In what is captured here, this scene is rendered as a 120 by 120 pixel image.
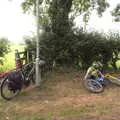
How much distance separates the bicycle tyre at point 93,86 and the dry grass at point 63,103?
0.41 ft

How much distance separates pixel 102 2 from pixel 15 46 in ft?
11.1

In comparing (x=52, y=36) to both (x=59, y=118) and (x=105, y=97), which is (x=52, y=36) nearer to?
(x=105, y=97)

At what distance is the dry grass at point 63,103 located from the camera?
7.93 metres

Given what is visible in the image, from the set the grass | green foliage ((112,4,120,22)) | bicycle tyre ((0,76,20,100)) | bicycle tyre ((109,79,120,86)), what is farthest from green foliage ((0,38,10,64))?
green foliage ((112,4,120,22))

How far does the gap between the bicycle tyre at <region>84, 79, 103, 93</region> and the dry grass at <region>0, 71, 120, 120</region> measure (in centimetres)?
12

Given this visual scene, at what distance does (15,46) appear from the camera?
13125 mm

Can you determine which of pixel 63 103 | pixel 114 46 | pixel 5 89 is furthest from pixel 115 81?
pixel 5 89

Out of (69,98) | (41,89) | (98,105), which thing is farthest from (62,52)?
(98,105)

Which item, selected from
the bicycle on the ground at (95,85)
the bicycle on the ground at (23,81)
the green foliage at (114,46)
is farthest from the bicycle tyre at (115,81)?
the bicycle on the ground at (23,81)

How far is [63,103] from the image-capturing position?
898cm

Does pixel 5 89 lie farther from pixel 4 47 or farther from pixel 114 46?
pixel 114 46

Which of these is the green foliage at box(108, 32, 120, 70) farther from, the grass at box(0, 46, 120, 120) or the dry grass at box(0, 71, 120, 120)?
the dry grass at box(0, 71, 120, 120)

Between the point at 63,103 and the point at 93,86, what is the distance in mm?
1676

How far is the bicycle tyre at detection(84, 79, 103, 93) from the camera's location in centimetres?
1036
